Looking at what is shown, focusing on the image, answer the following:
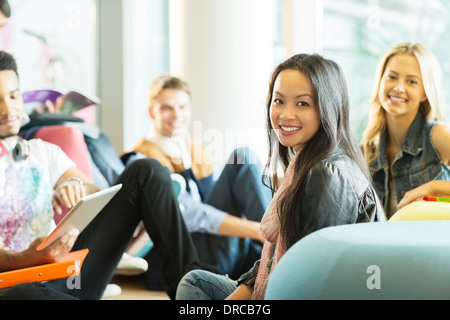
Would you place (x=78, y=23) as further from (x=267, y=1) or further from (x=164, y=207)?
(x=164, y=207)

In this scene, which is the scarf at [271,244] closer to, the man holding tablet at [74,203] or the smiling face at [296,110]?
the smiling face at [296,110]

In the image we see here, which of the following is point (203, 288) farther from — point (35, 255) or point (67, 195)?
point (67, 195)

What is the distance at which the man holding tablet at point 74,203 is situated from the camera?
189 cm

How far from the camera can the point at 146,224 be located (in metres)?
2.04

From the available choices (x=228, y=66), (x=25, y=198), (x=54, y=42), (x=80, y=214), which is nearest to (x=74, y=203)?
(x=25, y=198)

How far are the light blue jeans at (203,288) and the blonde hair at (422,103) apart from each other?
0.96 metres

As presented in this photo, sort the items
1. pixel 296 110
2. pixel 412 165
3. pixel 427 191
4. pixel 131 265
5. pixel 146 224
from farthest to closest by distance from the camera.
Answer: pixel 131 265, pixel 412 165, pixel 146 224, pixel 427 191, pixel 296 110

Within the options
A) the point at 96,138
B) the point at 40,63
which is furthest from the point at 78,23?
the point at 96,138

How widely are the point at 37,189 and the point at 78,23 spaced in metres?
2.26

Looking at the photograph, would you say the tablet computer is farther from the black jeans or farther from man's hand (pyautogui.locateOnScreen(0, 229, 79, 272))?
the black jeans

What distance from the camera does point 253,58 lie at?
11.3ft

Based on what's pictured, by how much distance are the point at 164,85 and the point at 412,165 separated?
1.12m

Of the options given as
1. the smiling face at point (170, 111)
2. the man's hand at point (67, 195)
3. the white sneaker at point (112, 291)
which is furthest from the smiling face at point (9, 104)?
the smiling face at point (170, 111)

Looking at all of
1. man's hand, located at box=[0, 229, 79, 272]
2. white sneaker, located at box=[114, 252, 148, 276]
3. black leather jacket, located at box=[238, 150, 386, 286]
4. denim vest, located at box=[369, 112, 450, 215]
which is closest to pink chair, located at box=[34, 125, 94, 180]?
white sneaker, located at box=[114, 252, 148, 276]
